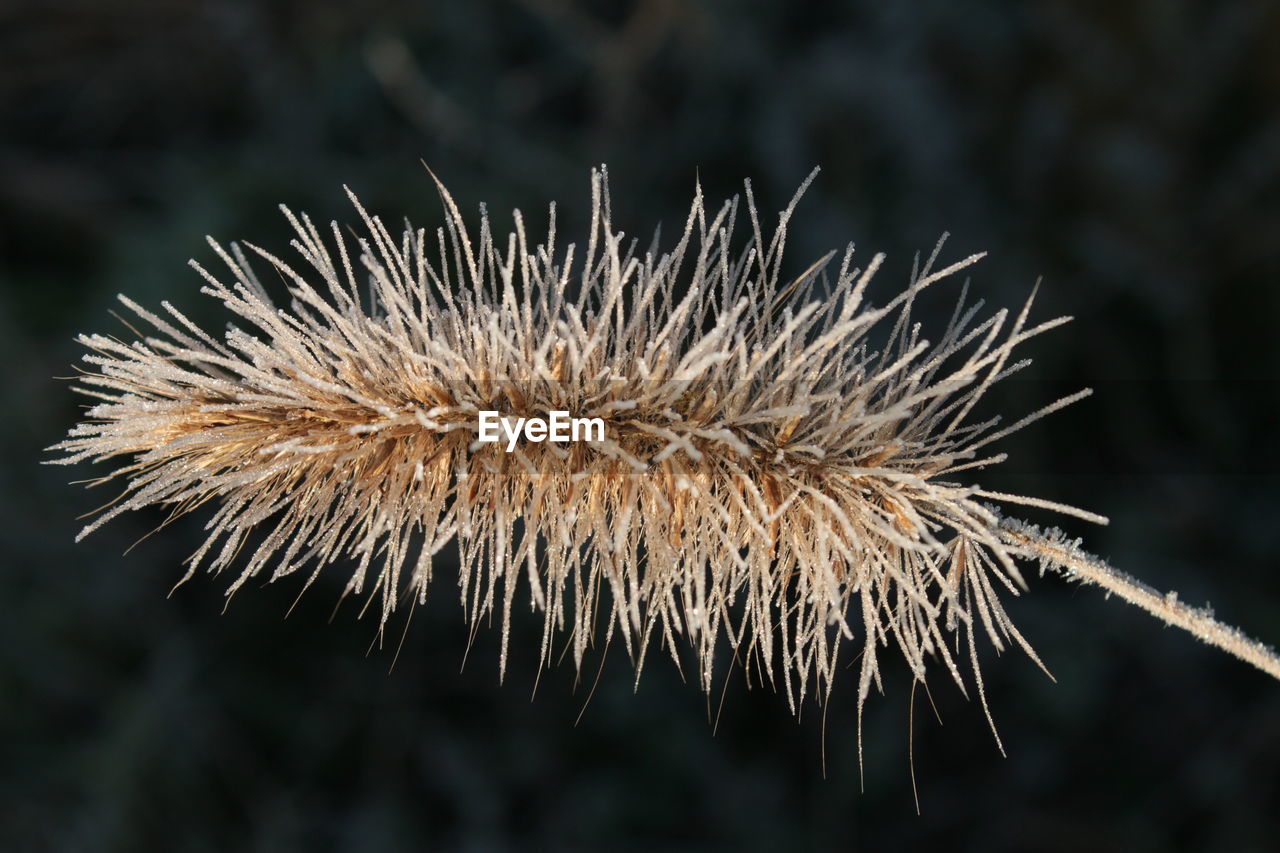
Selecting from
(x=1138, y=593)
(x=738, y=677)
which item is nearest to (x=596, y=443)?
(x=1138, y=593)

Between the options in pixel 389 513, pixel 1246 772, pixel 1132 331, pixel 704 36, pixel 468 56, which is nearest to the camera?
pixel 389 513

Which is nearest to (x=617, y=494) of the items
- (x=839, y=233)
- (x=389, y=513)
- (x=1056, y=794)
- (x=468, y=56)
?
(x=389, y=513)

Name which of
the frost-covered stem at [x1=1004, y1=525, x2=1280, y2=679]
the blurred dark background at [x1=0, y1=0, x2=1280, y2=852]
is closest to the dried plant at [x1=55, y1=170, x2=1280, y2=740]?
the frost-covered stem at [x1=1004, y1=525, x2=1280, y2=679]

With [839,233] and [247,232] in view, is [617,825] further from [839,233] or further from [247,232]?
[247,232]

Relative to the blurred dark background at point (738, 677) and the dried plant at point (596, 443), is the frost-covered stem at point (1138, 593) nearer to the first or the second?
the dried plant at point (596, 443)

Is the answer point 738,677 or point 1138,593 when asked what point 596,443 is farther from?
point 738,677

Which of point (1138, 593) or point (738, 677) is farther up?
point (738, 677)

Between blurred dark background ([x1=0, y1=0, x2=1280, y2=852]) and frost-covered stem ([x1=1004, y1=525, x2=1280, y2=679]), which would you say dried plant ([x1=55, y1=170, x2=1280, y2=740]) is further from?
blurred dark background ([x1=0, y1=0, x2=1280, y2=852])

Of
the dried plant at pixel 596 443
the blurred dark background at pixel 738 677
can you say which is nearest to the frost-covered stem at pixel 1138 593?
the dried plant at pixel 596 443
